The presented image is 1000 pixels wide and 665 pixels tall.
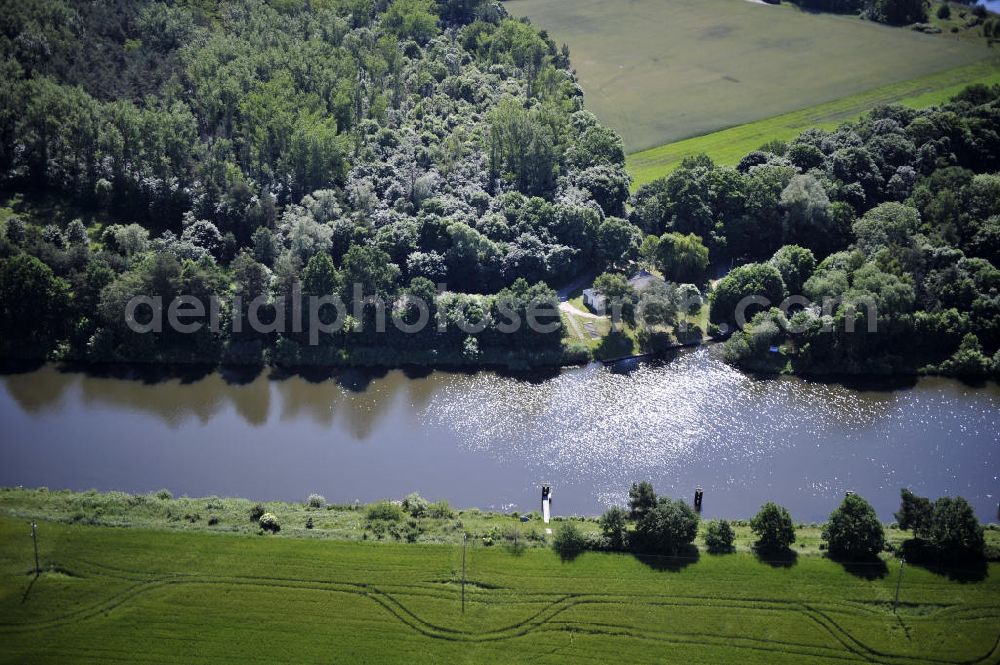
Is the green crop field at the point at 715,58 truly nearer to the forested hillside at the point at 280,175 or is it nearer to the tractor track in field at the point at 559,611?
the forested hillside at the point at 280,175

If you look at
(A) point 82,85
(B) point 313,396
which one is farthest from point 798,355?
(A) point 82,85

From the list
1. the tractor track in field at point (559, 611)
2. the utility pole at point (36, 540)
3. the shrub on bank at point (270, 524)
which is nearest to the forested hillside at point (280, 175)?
the shrub on bank at point (270, 524)

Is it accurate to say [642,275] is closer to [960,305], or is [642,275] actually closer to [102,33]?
[960,305]

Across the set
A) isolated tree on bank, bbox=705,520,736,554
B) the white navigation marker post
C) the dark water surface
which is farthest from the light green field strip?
isolated tree on bank, bbox=705,520,736,554

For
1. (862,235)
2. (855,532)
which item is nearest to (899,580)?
(855,532)

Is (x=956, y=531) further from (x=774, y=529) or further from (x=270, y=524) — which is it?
(x=270, y=524)
